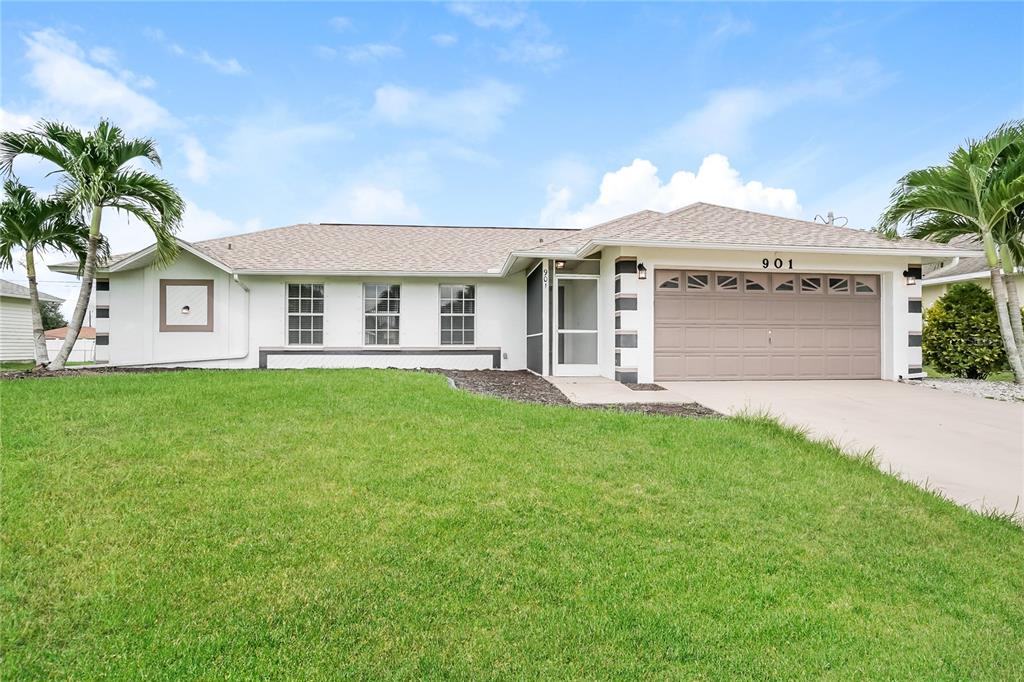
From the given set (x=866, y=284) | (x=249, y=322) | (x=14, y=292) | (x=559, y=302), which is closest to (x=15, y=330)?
(x=14, y=292)

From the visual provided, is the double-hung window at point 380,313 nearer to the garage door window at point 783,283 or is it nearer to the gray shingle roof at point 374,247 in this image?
the gray shingle roof at point 374,247

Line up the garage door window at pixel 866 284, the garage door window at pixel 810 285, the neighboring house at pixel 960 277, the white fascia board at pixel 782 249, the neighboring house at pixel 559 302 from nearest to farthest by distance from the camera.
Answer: the white fascia board at pixel 782 249 → the neighboring house at pixel 559 302 → the garage door window at pixel 810 285 → the garage door window at pixel 866 284 → the neighboring house at pixel 960 277

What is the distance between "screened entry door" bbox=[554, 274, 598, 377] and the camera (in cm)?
1193

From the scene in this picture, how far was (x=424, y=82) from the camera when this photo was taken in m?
12.6

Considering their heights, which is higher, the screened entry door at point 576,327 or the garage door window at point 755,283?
the garage door window at point 755,283

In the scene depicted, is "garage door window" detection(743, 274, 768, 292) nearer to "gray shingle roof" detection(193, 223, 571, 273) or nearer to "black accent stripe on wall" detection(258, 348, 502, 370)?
"gray shingle roof" detection(193, 223, 571, 273)

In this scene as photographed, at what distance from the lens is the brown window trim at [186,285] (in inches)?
527

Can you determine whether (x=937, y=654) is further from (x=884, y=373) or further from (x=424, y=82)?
(x=424, y=82)

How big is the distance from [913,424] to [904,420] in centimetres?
25

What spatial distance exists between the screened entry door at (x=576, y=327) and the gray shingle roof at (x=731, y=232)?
3.47ft

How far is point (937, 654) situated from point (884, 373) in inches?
436

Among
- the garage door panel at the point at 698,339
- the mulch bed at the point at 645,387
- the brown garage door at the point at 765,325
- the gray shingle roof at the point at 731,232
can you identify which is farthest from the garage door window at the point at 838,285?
the mulch bed at the point at 645,387

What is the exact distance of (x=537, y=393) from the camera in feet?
29.6

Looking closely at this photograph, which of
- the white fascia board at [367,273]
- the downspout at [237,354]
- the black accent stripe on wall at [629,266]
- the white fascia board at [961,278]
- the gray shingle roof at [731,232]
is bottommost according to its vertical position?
the downspout at [237,354]
